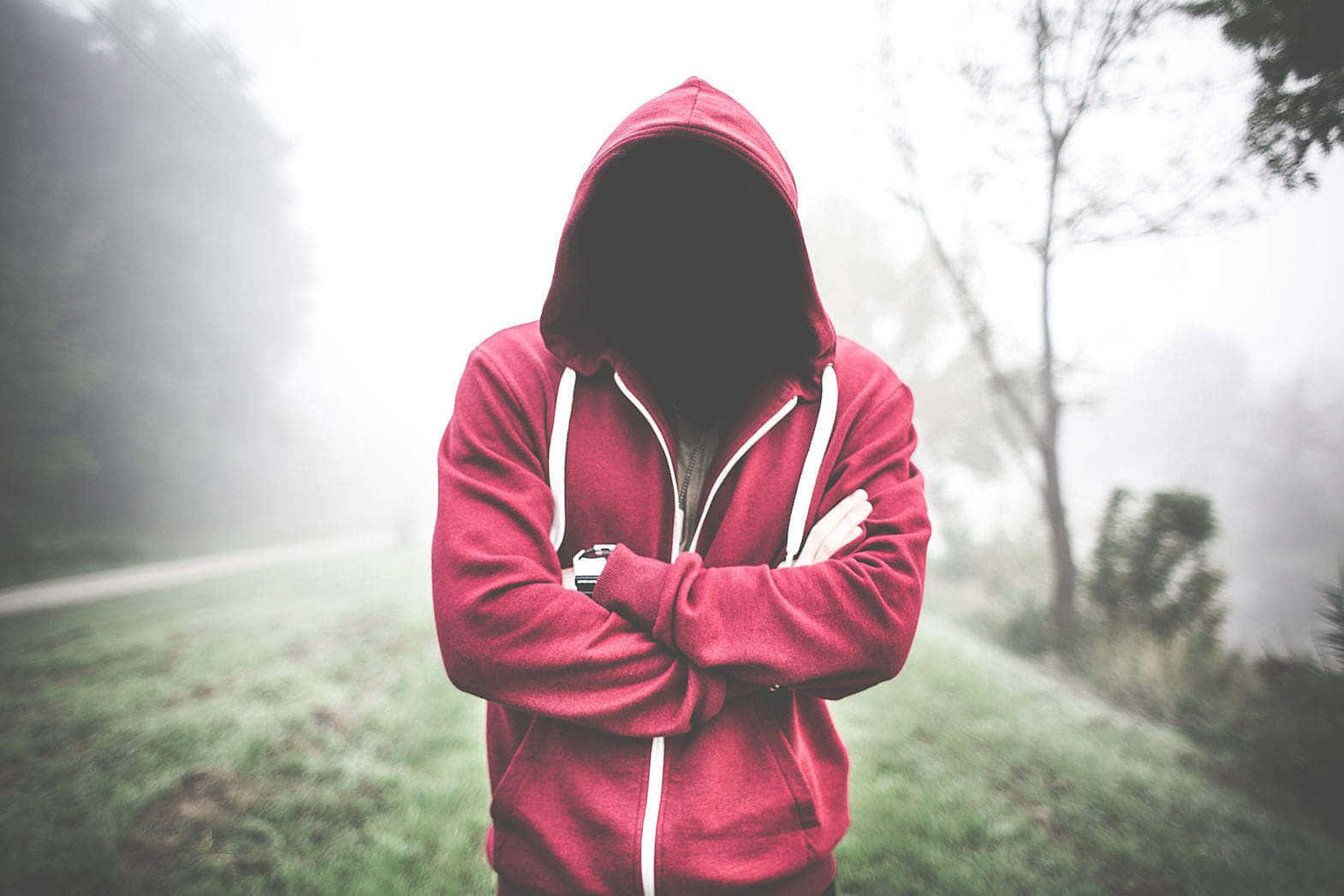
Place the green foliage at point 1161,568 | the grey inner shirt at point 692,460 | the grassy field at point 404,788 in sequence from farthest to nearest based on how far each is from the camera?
the green foliage at point 1161,568 < the grassy field at point 404,788 < the grey inner shirt at point 692,460

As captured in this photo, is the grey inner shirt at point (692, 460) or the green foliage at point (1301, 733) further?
the green foliage at point (1301, 733)

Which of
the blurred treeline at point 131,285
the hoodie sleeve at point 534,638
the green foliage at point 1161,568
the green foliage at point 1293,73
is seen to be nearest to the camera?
the hoodie sleeve at point 534,638

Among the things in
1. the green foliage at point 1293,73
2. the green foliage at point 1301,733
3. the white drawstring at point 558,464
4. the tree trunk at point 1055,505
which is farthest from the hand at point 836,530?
the tree trunk at point 1055,505

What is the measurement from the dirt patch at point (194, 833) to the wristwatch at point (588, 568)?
9.03 ft

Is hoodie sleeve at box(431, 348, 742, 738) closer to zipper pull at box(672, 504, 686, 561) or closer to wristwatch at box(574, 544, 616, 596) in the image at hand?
wristwatch at box(574, 544, 616, 596)

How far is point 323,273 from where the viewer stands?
20625 millimetres

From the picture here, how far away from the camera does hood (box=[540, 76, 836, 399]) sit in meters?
1.30

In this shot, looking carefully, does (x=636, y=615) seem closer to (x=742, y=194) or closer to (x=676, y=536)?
(x=676, y=536)

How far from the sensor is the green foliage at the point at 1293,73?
2.13 meters

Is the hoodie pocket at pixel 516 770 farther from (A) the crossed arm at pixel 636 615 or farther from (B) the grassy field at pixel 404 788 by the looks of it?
(B) the grassy field at pixel 404 788

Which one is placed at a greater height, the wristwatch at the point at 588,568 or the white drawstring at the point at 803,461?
the white drawstring at the point at 803,461

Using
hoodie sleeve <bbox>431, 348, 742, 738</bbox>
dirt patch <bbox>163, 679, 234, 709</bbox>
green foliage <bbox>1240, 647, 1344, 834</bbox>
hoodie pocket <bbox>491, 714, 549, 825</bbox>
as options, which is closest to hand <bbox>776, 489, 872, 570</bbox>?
hoodie sleeve <bbox>431, 348, 742, 738</bbox>

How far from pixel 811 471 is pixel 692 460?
0.37m

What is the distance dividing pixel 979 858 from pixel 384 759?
12.5 feet
